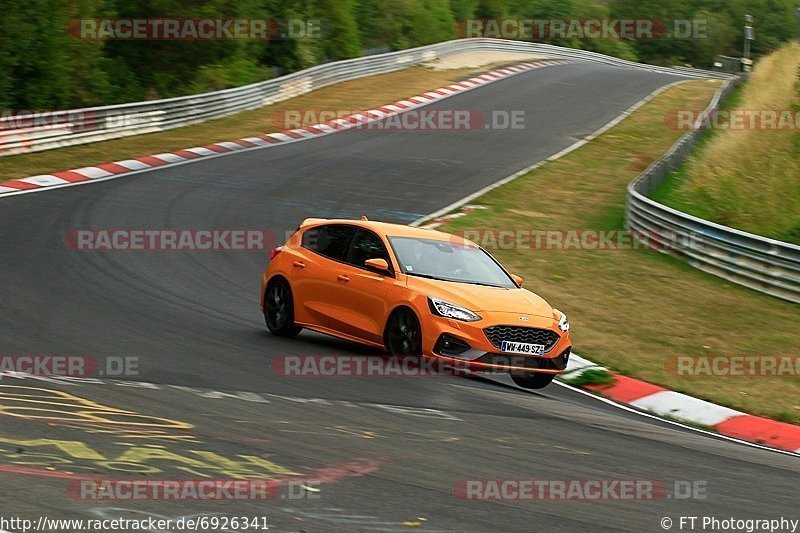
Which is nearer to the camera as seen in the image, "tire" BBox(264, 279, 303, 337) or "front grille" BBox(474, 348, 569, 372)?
"front grille" BBox(474, 348, 569, 372)

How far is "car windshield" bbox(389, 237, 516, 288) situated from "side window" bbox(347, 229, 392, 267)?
0.14 meters

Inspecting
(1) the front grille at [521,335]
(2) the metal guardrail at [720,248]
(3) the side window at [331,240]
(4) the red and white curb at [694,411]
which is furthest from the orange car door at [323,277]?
(2) the metal guardrail at [720,248]

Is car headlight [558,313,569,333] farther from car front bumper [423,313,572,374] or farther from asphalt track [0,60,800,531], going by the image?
asphalt track [0,60,800,531]

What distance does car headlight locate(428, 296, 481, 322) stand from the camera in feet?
40.3

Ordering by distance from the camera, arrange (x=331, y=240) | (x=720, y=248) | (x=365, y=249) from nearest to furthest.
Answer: (x=365, y=249), (x=331, y=240), (x=720, y=248)

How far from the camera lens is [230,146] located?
107ft

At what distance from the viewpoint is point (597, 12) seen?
108375 millimetres

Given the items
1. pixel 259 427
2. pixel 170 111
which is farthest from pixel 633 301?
pixel 170 111

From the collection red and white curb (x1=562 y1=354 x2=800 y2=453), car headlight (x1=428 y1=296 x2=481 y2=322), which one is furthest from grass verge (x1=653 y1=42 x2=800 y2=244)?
car headlight (x1=428 y1=296 x2=481 y2=322)

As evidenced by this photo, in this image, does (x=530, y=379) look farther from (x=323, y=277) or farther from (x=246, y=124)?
(x=246, y=124)

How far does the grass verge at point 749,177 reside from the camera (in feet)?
81.8

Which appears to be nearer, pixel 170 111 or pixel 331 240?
pixel 331 240

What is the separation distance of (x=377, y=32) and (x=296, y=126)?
92.2 feet

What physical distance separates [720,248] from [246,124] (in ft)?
63.2
